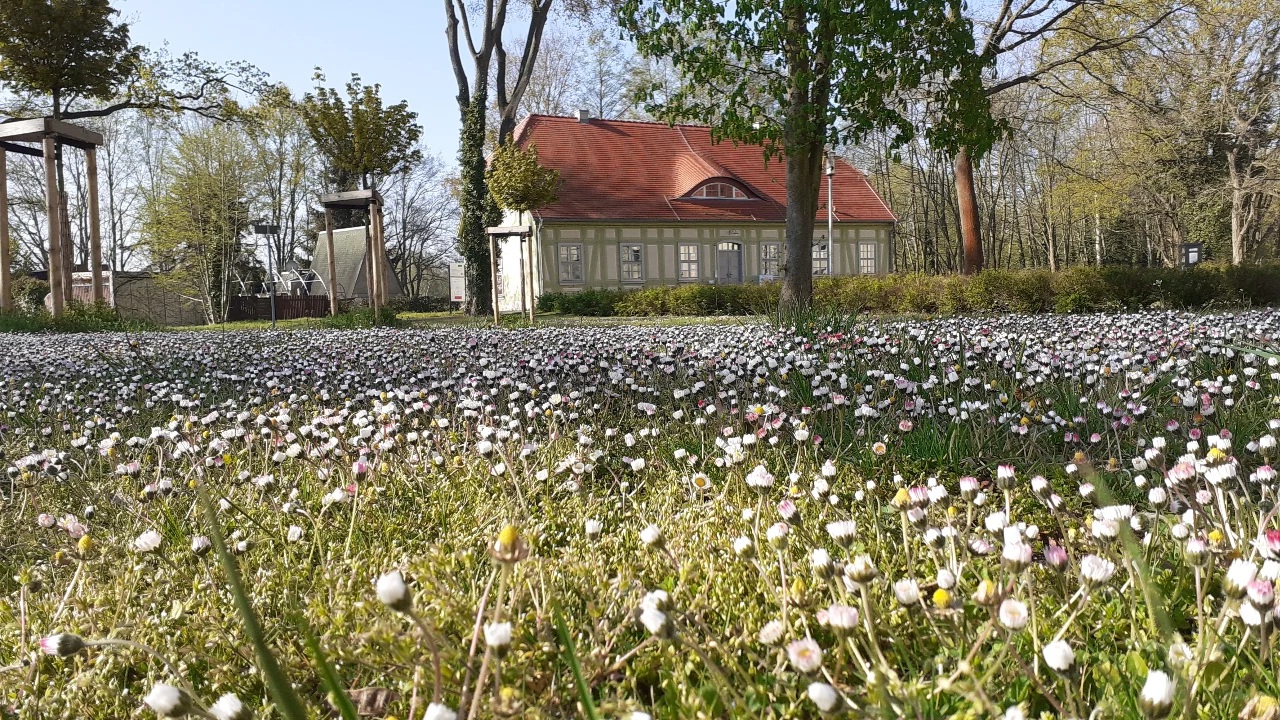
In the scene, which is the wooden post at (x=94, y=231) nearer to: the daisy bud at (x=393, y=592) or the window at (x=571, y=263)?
the window at (x=571, y=263)

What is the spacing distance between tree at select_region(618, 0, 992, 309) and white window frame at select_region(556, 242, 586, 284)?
16.8 m

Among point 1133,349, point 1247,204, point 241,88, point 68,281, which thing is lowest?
point 1133,349

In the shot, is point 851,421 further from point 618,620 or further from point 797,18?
point 797,18

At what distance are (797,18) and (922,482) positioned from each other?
9.91 metres

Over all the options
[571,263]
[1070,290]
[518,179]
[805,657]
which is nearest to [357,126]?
[518,179]

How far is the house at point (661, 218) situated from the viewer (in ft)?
97.9

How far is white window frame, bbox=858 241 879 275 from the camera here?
3353 cm

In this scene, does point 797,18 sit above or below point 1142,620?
above

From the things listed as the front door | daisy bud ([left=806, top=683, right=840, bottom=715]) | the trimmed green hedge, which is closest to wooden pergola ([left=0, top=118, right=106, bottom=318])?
the trimmed green hedge

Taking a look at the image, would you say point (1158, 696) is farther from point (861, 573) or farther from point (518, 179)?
point (518, 179)

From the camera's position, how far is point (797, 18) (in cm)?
1152

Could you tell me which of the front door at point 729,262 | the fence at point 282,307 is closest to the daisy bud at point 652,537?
the front door at point 729,262

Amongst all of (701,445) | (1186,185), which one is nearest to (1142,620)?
(701,445)

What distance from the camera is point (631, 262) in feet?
101
